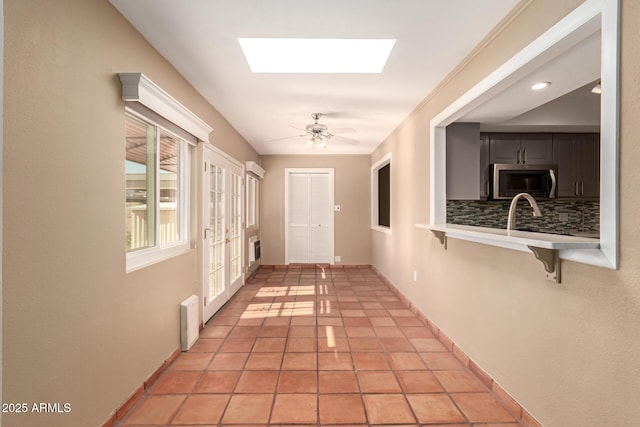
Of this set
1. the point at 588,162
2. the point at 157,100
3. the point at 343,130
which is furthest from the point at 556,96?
the point at 157,100

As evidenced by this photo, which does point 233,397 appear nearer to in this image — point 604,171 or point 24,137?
point 24,137

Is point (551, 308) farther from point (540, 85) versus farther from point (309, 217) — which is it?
point (309, 217)

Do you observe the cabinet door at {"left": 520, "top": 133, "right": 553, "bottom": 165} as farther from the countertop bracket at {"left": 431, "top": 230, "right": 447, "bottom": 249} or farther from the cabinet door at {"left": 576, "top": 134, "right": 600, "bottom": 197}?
Result: the countertop bracket at {"left": 431, "top": 230, "right": 447, "bottom": 249}

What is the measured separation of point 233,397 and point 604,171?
239cm

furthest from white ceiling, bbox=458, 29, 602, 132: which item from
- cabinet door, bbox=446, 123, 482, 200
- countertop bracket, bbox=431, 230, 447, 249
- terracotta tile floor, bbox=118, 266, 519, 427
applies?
terracotta tile floor, bbox=118, 266, 519, 427

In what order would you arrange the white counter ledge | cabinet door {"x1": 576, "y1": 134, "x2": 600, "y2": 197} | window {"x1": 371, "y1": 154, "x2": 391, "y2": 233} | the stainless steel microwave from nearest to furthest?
the white counter ledge, the stainless steel microwave, cabinet door {"x1": 576, "y1": 134, "x2": 600, "y2": 197}, window {"x1": 371, "y1": 154, "x2": 391, "y2": 233}

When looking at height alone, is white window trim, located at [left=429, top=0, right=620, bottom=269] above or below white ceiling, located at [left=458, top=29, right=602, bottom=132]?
below

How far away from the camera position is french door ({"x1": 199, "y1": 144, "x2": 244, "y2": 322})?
378cm

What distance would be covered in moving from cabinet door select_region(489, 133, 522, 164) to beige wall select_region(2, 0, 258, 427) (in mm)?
3953

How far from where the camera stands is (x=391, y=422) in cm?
211

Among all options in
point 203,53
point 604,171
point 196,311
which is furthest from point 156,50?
point 604,171

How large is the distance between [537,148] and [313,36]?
3.57 m

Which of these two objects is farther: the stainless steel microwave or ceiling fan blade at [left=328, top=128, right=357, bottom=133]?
ceiling fan blade at [left=328, top=128, right=357, bottom=133]

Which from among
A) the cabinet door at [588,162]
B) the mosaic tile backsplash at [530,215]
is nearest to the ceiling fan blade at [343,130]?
the mosaic tile backsplash at [530,215]
